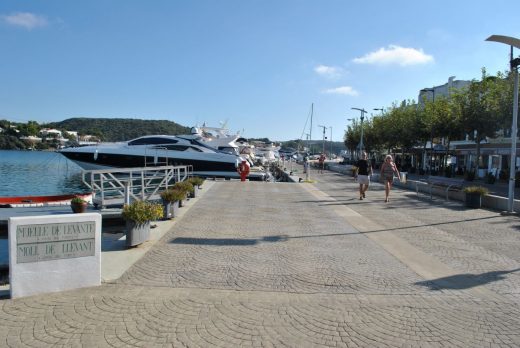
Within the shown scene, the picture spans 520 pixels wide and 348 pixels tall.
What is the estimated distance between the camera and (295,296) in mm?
5266

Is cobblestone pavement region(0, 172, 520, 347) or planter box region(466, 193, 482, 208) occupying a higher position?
planter box region(466, 193, 482, 208)

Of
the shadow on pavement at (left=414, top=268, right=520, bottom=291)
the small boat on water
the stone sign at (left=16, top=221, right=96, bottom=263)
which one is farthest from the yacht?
the stone sign at (left=16, top=221, right=96, bottom=263)

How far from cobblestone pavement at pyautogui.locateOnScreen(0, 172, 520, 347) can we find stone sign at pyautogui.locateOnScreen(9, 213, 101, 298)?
184 mm

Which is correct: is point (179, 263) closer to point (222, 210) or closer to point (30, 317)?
point (30, 317)

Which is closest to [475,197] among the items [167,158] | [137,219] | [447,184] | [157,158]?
[447,184]

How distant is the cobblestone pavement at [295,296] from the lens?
Answer: 4133mm

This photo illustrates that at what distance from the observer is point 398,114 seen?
43.4 metres

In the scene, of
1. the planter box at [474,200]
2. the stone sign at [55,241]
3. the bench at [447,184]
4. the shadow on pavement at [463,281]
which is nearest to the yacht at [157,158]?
the bench at [447,184]

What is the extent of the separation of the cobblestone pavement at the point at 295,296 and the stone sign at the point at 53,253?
18cm

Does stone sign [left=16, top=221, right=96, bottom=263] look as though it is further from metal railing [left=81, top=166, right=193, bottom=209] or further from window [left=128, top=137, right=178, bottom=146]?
window [left=128, top=137, right=178, bottom=146]

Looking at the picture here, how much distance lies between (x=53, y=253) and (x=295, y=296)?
9.74ft

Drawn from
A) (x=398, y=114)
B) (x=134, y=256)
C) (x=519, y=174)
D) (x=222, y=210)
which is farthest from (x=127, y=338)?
(x=398, y=114)

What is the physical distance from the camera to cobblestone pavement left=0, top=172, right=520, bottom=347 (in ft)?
13.6

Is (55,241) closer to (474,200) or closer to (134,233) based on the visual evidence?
(134,233)
